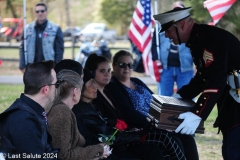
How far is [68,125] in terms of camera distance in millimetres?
3758

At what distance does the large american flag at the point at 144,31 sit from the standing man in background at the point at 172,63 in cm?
24

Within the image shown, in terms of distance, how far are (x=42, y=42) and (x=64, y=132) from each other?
15.6 ft

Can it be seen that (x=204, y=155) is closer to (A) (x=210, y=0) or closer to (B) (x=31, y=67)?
(A) (x=210, y=0)

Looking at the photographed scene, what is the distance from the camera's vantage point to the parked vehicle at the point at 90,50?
1428 cm

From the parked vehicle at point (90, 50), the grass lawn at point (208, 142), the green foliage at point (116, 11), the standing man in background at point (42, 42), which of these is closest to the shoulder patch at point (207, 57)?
the grass lawn at point (208, 142)

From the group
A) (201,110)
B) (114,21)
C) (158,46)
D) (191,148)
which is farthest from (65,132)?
(114,21)

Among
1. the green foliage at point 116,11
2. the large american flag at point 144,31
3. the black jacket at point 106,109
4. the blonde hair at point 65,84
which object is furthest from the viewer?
the green foliage at point 116,11

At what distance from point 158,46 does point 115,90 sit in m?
3.84

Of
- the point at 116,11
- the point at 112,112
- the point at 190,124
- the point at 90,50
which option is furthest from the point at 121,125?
the point at 116,11

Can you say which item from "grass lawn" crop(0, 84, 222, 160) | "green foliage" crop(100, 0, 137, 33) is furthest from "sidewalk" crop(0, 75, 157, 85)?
"green foliage" crop(100, 0, 137, 33)

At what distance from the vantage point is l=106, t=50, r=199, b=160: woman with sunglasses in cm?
538

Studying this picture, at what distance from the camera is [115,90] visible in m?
5.56

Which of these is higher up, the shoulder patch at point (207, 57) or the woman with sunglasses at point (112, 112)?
the shoulder patch at point (207, 57)

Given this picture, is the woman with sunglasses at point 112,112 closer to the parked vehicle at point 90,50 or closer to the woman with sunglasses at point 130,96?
the woman with sunglasses at point 130,96
